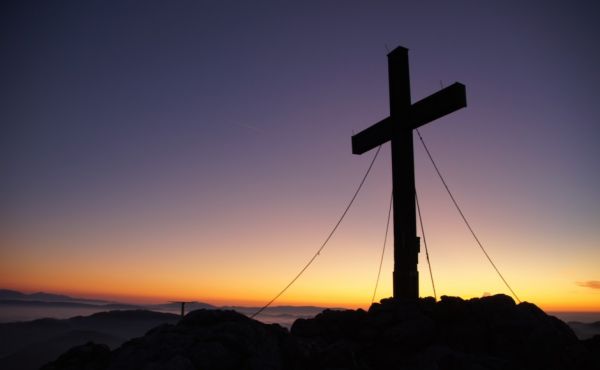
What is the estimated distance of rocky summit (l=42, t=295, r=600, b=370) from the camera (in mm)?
4949

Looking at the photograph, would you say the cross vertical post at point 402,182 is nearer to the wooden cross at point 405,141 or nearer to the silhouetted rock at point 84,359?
the wooden cross at point 405,141

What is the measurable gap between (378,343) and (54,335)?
16210 cm

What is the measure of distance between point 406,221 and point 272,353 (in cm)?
389

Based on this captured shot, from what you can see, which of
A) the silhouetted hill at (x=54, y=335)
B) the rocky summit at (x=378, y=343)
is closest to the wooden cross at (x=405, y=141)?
the rocky summit at (x=378, y=343)

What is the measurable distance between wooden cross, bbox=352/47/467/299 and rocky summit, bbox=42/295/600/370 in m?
0.97

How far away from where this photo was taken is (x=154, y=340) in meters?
5.23

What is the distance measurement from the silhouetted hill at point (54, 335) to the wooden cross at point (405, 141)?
3283 inches

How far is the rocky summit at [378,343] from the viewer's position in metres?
4.95

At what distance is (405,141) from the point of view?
845 centimetres

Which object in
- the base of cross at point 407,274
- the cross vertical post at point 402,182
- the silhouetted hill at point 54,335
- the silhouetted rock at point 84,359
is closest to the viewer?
the silhouetted rock at point 84,359

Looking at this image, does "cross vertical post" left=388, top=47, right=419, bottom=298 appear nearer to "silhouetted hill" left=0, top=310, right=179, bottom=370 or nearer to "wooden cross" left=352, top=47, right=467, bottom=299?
"wooden cross" left=352, top=47, right=467, bottom=299

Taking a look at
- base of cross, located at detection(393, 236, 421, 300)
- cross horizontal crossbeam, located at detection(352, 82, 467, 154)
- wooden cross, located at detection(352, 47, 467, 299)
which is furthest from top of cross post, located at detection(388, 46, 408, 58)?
base of cross, located at detection(393, 236, 421, 300)

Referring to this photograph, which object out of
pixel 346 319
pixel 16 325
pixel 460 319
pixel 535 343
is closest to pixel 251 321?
pixel 346 319

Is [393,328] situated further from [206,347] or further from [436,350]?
[206,347]
